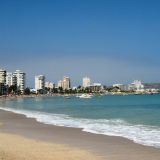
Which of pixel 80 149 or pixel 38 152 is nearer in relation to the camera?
pixel 38 152

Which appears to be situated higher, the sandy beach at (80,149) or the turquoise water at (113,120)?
the turquoise water at (113,120)

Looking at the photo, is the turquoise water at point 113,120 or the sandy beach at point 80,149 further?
the turquoise water at point 113,120

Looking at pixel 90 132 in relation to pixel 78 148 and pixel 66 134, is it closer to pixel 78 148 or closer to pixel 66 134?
pixel 66 134

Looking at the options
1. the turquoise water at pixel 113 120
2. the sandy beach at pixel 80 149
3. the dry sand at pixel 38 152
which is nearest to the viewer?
the dry sand at pixel 38 152

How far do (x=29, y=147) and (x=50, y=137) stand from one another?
517 cm

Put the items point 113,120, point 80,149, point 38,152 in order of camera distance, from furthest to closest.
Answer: point 113,120, point 80,149, point 38,152

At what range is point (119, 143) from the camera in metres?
20.1

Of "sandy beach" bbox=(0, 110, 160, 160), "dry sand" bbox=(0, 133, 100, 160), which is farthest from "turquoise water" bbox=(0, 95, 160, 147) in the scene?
"dry sand" bbox=(0, 133, 100, 160)

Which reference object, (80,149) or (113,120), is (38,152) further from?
(113,120)

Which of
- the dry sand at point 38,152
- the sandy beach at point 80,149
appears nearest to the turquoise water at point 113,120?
the sandy beach at point 80,149

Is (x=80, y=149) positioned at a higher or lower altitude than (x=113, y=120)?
lower

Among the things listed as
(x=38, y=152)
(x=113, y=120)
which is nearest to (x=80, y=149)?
(x=38, y=152)

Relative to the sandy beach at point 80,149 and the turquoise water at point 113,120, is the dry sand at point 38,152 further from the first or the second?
the turquoise water at point 113,120

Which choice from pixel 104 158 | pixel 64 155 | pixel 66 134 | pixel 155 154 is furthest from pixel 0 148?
pixel 66 134
